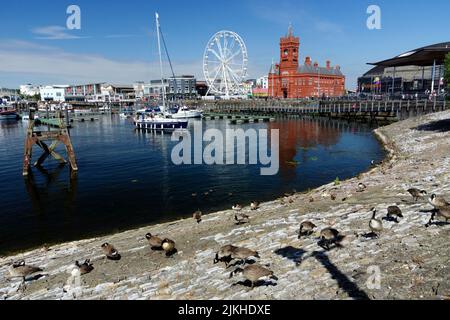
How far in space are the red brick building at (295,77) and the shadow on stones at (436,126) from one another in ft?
344

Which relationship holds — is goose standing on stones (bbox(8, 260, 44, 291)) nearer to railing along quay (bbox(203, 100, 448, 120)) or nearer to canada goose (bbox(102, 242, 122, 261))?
canada goose (bbox(102, 242, 122, 261))

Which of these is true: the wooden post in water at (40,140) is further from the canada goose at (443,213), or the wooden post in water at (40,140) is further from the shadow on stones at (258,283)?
the canada goose at (443,213)

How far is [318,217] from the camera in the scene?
14.5 m

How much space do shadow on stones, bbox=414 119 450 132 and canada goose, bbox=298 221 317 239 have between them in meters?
35.4

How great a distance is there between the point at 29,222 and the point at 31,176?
546 inches

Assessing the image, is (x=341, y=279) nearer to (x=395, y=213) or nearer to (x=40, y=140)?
(x=395, y=213)

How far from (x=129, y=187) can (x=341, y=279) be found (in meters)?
23.2

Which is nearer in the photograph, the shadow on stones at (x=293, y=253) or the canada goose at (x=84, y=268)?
the shadow on stones at (x=293, y=253)

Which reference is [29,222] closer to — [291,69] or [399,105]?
[399,105]

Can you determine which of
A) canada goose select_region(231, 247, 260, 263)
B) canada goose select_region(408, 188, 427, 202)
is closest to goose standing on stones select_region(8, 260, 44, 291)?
canada goose select_region(231, 247, 260, 263)

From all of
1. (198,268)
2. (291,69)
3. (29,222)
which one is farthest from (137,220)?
(291,69)

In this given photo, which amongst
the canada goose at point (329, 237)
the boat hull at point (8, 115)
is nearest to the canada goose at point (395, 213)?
the canada goose at point (329, 237)

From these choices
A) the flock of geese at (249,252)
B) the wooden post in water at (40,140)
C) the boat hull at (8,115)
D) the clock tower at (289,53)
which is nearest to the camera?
the flock of geese at (249,252)

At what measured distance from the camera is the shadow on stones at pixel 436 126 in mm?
41166
